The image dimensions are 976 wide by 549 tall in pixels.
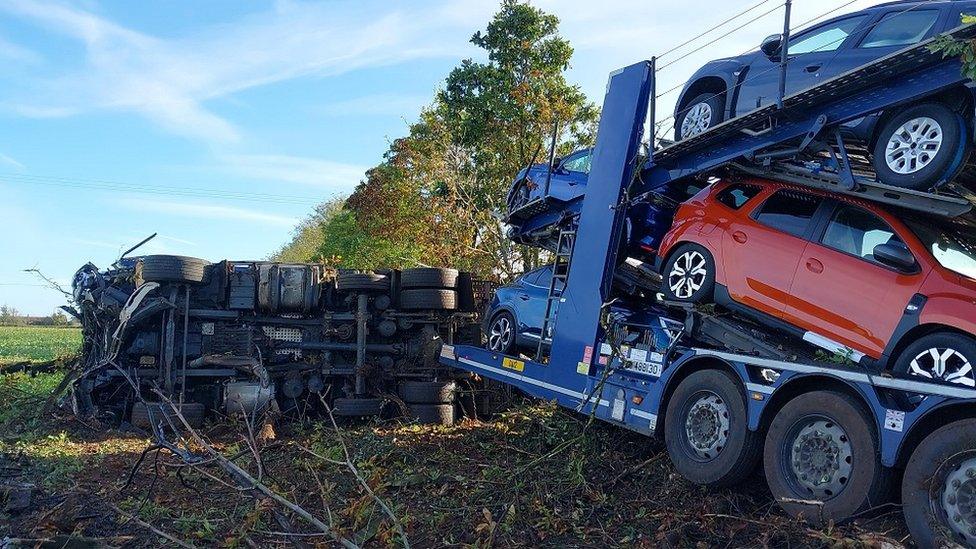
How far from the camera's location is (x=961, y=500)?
14.2ft

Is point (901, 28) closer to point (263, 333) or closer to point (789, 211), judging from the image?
point (789, 211)

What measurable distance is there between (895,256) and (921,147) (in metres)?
0.72

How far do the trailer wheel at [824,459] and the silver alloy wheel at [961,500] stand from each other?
397 millimetres

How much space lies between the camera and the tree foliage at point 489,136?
62.3 ft

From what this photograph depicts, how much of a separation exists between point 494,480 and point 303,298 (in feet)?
16.7

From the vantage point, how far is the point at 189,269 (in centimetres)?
1054

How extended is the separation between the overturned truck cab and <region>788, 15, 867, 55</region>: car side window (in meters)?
→ 5.76

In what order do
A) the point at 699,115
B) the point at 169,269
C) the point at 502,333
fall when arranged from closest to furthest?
1. the point at 699,115
2. the point at 502,333
3. the point at 169,269

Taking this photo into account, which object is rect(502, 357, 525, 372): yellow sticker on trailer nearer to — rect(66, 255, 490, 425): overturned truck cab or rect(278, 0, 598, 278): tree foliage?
rect(66, 255, 490, 425): overturned truck cab

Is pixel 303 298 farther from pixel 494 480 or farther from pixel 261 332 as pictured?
pixel 494 480

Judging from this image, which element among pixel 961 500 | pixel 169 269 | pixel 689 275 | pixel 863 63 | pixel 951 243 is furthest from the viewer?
pixel 169 269

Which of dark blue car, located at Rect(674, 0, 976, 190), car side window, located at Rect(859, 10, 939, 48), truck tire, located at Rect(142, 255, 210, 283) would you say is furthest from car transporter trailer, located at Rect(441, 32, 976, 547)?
truck tire, located at Rect(142, 255, 210, 283)

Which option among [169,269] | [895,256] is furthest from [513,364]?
[169,269]

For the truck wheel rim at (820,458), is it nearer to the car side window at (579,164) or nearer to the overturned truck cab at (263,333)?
the car side window at (579,164)
